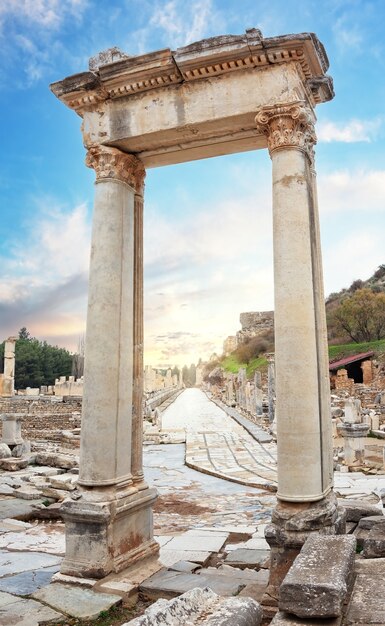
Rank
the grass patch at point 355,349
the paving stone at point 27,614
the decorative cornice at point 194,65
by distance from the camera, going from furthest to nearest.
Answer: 1. the grass patch at point 355,349
2. the decorative cornice at point 194,65
3. the paving stone at point 27,614

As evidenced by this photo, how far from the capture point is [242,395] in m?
39.0

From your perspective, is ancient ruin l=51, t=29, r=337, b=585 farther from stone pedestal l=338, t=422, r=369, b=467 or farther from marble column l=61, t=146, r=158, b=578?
stone pedestal l=338, t=422, r=369, b=467

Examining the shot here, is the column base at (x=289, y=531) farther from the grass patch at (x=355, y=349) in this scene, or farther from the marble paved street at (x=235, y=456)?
the grass patch at (x=355, y=349)

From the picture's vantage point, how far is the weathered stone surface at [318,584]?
8.96 ft

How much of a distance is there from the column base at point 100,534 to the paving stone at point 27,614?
23.3 inches

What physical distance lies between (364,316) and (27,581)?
1851 inches

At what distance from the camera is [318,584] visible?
9.18 ft

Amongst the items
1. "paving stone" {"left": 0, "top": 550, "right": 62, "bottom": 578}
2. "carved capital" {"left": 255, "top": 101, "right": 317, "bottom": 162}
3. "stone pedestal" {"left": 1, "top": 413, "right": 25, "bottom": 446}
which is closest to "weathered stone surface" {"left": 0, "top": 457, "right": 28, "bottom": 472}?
"stone pedestal" {"left": 1, "top": 413, "right": 25, "bottom": 446}

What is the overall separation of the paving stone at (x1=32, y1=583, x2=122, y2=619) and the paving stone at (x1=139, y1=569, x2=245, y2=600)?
36 centimetres

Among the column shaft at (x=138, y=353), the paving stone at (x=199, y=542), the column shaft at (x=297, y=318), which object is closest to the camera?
the column shaft at (x=297, y=318)

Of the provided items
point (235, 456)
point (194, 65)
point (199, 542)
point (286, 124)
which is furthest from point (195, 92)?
point (235, 456)

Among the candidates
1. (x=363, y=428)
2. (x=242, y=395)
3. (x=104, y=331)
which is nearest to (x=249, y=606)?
(x=104, y=331)

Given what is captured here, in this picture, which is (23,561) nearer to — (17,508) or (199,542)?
(199,542)

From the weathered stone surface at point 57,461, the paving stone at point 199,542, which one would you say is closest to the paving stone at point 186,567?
the paving stone at point 199,542
